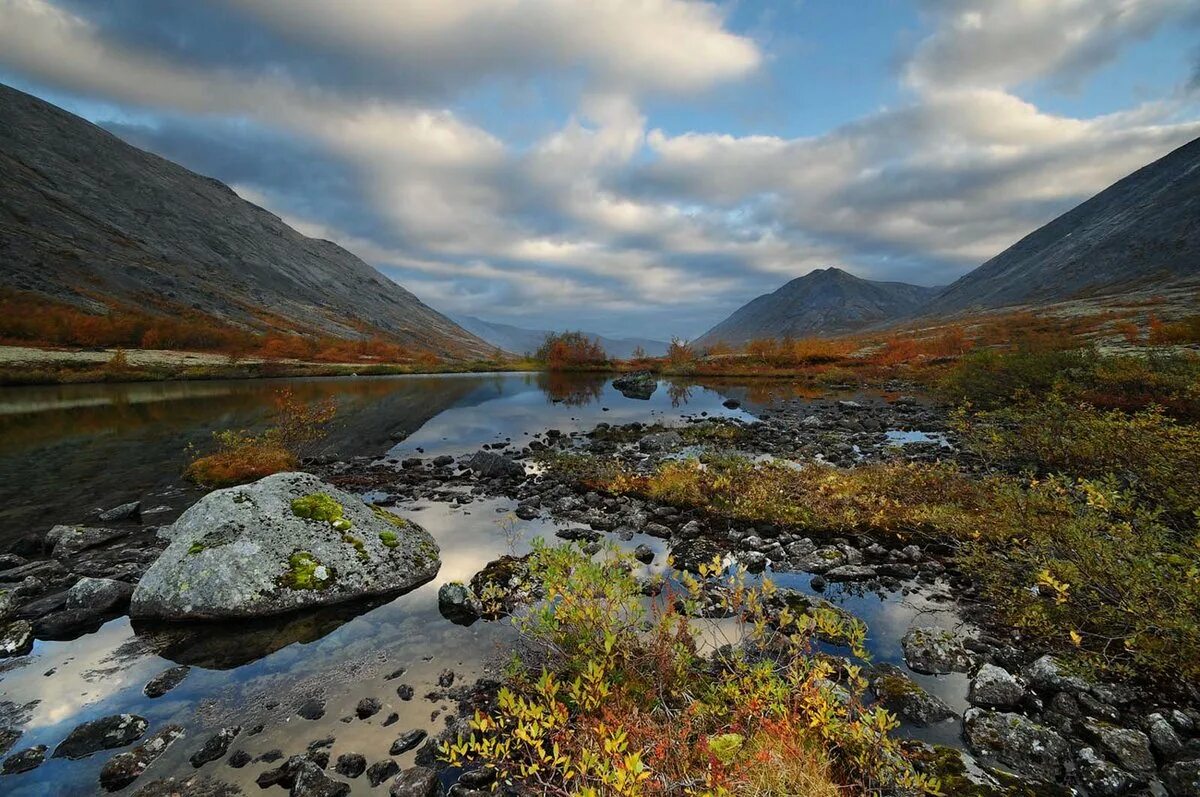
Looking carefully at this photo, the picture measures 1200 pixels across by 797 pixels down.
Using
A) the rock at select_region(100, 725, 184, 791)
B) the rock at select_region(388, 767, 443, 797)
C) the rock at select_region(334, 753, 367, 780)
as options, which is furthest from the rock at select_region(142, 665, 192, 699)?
the rock at select_region(388, 767, 443, 797)

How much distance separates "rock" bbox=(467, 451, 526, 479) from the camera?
77.4 feet

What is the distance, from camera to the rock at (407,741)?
703 centimetres

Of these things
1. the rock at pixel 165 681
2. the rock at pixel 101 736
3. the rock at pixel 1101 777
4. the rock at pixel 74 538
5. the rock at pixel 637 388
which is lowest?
the rock at pixel 1101 777

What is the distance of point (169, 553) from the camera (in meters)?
11.1

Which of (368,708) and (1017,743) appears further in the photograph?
(368,708)

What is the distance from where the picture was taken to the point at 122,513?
682 inches

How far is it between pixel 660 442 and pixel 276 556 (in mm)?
22486

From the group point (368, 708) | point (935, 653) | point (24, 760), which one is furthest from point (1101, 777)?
point (24, 760)

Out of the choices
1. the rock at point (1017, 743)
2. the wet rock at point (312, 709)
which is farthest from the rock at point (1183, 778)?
the wet rock at point (312, 709)

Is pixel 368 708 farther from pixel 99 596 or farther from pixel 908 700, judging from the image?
pixel 908 700

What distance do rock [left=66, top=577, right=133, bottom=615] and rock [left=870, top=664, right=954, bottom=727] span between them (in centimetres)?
1576

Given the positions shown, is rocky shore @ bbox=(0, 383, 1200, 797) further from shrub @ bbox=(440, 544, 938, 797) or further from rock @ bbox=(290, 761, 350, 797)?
shrub @ bbox=(440, 544, 938, 797)

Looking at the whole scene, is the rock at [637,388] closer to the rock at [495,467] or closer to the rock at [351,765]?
the rock at [495,467]

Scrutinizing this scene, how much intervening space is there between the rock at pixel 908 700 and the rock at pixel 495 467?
57.2ft
